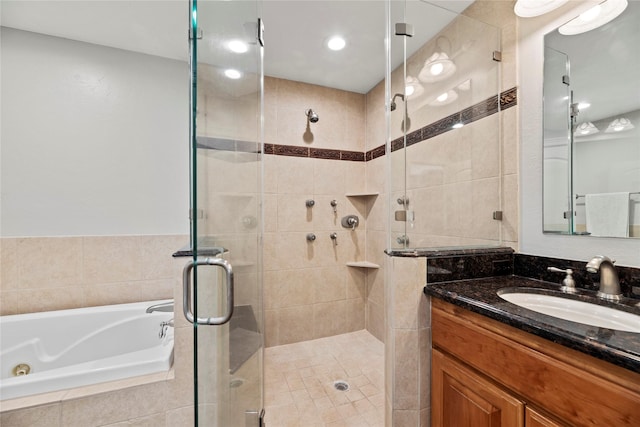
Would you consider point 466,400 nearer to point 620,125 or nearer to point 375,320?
point 620,125

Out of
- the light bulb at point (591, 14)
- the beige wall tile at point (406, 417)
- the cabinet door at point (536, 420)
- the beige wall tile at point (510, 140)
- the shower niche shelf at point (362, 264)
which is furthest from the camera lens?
the shower niche shelf at point (362, 264)

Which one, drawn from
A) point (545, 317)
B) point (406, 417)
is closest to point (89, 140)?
point (406, 417)

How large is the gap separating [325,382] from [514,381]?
1.35m

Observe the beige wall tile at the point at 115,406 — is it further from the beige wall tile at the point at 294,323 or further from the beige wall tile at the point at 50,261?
the beige wall tile at the point at 294,323

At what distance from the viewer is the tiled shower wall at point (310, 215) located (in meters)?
2.36

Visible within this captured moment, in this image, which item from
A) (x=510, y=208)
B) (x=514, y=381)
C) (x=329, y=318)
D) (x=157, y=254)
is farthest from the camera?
(x=329, y=318)

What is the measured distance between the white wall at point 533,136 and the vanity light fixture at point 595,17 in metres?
0.04

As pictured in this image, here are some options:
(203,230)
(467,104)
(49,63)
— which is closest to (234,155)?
(203,230)

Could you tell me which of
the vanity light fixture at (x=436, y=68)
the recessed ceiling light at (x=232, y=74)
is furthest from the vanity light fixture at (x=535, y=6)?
the recessed ceiling light at (x=232, y=74)

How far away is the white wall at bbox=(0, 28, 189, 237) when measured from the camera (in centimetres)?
177

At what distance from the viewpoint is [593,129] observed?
1082 mm

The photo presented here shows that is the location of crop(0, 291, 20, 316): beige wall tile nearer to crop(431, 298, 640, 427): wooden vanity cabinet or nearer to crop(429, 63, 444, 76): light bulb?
crop(431, 298, 640, 427): wooden vanity cabinet

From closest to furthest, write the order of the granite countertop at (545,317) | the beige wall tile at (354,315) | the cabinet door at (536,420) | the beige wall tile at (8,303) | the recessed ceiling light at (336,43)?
the granite countertop at (545,317) < the cabinet door at (536,420) < the beige wall tile at (8,303) < the recessed ceiling light at (336,43) < the beige wall tile at (354,315)

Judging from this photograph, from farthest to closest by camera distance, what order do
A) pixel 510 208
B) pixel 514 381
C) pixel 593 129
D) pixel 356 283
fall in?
1. pixel 356 283
2. pixel 510 208
3. pixel 593 129
4. pixel 514 381
